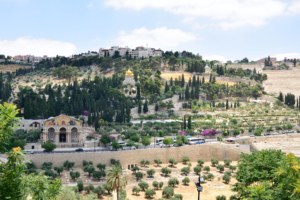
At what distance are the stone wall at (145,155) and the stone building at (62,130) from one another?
5.80 meters

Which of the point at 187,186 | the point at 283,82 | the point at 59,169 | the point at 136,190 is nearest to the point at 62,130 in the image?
the point at 59,169

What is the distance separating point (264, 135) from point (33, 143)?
1528 inches

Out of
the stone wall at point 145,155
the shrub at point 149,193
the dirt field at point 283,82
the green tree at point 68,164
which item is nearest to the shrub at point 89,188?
the green tree at point 68,164

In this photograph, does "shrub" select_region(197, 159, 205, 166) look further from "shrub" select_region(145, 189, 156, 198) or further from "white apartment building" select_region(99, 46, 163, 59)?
"white apartment building" select_region(99, 46, 163, 59)

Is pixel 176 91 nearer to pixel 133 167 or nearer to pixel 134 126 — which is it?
pixel 134 126

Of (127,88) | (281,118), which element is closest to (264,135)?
(281,118)

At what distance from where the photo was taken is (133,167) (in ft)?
131

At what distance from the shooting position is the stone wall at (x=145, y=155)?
126ft

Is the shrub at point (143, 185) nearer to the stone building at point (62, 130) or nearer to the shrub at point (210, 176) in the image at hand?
the shrub at point (210, 176)

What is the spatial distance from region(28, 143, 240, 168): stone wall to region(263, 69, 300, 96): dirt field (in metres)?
55.4

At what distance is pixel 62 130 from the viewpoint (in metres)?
45.4

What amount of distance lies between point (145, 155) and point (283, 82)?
78731 millimetres

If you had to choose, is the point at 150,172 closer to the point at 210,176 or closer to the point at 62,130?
the point at 210,176

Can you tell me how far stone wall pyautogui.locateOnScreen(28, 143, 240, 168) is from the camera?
38312 millimetres
